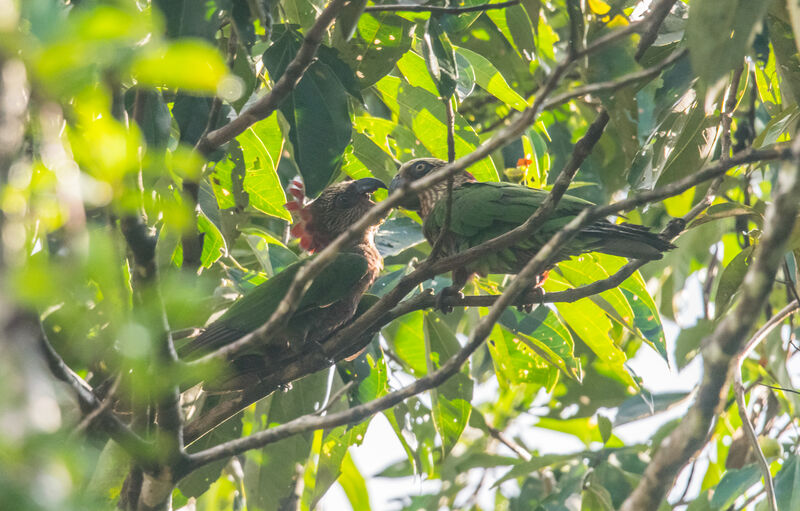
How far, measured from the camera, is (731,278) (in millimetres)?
3865

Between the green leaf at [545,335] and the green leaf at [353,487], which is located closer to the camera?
the green leaf at [545,335]

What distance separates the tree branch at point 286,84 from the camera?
8.52ft

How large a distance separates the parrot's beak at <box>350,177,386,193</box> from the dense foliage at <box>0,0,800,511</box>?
232 millimetres

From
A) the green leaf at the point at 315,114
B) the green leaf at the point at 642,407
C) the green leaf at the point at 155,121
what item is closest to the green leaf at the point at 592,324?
the green leaf at the point at 642,407

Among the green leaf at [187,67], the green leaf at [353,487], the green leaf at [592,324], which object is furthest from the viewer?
the green leaf at [353,487]

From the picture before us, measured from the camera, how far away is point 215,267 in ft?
14.4

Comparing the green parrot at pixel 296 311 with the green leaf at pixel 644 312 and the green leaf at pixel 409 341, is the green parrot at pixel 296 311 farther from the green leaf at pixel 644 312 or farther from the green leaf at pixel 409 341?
the green leaf at pixel 644 312

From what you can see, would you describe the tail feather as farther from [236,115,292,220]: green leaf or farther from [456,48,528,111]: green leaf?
[236,115,292,220]: green leaf

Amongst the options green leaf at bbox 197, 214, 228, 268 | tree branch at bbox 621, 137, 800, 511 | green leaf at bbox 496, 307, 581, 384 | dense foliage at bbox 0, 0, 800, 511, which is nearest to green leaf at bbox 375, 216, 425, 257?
dense foliage at bbox 0, 0, 800, 511

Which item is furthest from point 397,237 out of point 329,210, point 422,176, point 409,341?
point 329,210

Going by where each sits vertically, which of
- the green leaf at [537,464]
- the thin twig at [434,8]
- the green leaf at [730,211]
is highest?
the thin twig at [434,8]

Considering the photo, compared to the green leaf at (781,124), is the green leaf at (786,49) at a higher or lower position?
higher

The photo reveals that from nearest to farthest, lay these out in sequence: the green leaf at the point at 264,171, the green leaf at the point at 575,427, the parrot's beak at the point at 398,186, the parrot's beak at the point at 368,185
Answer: the green leaf at the point at 264,171
the parrot's beak at the point at 398,186
the parrot's beak at the point at 368,185
the green leaf at the point at 575,427

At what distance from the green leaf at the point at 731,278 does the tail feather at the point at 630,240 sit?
757mm
